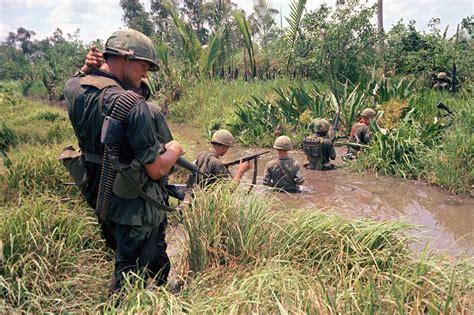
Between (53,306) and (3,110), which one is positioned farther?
(3,110)

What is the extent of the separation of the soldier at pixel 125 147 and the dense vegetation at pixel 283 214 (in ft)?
1.20

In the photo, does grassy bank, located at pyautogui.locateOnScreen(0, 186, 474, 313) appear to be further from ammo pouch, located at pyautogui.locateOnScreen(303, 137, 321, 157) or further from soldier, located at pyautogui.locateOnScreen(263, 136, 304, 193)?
ammo pouch, located at pyautogui.locateOnScreen(303, 137, 321, 157)

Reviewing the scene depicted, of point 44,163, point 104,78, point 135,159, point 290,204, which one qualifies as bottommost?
point 290,204

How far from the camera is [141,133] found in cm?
234

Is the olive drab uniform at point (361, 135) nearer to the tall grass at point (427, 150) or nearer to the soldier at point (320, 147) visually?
the tall grass at point (427, 150)

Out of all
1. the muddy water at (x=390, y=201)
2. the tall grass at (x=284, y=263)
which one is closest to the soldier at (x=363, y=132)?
the muddy water at (x=390, y=201)

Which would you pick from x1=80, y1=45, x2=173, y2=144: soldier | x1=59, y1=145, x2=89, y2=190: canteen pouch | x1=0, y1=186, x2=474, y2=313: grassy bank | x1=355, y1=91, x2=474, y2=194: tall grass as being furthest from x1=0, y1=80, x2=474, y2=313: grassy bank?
x1=355, y1=91, x2=474, y2=194: tall grass

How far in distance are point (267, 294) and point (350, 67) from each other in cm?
1314

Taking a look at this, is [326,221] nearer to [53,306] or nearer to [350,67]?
[53,306]

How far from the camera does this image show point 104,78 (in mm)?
2527

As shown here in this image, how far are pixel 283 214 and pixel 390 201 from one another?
316 centimetres

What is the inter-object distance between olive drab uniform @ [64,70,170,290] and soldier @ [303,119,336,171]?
15.8 feet

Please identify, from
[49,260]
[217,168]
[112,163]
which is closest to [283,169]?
[217,168]

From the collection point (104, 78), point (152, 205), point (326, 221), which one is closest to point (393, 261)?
point (326, 221)
